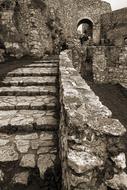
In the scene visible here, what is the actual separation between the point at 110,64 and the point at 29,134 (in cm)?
1034

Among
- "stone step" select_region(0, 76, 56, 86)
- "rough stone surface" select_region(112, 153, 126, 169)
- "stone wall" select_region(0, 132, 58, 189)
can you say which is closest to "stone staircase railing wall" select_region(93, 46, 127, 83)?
"stone step" select_region(0, 76, 56, 86)

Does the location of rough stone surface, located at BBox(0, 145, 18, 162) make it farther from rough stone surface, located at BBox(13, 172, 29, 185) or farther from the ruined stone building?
rough stone surface, located at BBox(13, 172, 29, 185)

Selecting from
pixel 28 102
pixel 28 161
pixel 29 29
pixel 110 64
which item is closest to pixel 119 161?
pixel 28 161

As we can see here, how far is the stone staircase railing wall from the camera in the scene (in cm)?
1262

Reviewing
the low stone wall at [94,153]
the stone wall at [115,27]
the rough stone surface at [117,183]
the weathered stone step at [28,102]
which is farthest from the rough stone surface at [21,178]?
the stone wall at [115,27]

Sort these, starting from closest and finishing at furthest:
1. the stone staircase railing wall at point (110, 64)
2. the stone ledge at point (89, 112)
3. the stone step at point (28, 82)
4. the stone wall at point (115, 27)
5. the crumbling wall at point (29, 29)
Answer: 1. the stone ledge at point (89, 112)
2. the stone step at point (28, 82)
3. the crumbling wall at point (29, 29)
4. the stone staircase railing wall at point (110, 64)
5. the stone wall at point (115, 27)

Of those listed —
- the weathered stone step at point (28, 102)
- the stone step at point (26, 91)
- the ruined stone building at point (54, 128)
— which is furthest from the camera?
the stone step at point (26, 91)

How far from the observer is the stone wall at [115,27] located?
896 inches

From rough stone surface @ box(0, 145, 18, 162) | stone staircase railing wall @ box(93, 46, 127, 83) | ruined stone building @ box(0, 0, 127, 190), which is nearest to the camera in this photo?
ruined stone building @ box(0, 0, 127, 190)

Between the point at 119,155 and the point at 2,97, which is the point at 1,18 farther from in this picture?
the point at 119,155

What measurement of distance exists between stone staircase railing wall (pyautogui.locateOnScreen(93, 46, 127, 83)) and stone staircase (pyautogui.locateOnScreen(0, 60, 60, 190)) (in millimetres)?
7582

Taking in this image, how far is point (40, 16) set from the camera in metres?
13.7

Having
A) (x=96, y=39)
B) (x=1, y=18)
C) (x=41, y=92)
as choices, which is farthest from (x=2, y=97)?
(x=96, y=39)

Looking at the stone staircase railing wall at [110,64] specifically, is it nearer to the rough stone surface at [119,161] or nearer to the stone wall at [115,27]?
the stone wall at [115,27]
